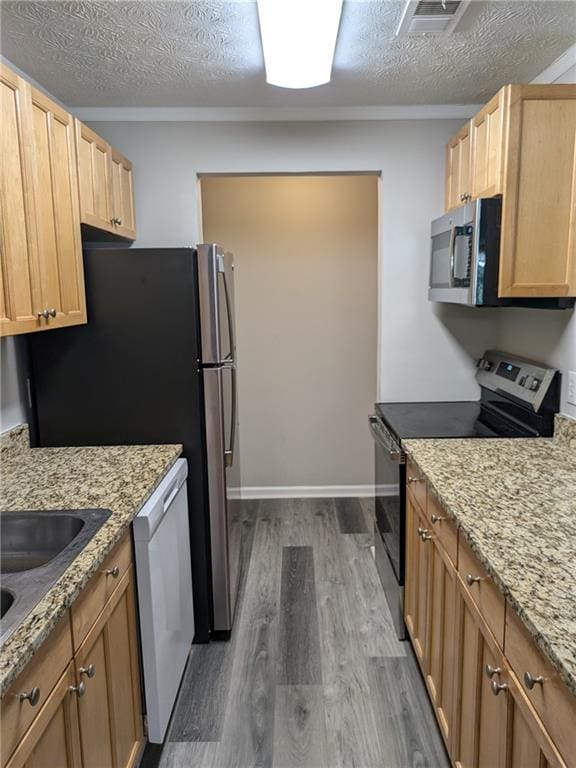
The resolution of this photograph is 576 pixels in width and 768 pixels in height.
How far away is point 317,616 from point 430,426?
1088 millimetres

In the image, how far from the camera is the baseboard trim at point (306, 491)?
162 inches

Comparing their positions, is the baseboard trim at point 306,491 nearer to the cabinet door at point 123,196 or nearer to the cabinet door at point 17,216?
the cabinet door at point 123,196

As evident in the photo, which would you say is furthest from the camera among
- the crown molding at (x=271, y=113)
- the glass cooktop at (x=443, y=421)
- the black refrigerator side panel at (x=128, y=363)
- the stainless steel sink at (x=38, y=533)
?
the crown molding at (x=271, y=113)

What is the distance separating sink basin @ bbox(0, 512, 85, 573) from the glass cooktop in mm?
1360

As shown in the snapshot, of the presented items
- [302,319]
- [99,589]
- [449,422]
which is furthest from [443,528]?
[302,319]

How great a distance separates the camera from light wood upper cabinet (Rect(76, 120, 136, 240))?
217 centimetres

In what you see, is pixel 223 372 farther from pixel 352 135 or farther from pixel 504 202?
pixel 352 135

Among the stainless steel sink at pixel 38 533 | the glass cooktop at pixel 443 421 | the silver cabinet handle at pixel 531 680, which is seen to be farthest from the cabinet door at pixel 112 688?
the glass cooktop at pixel 443 421

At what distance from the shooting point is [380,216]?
2945 millimetres

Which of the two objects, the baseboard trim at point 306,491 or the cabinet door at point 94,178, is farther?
the baseboard trim at point 306,491

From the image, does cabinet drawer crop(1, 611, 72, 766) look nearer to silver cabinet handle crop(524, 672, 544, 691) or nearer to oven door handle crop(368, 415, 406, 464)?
silver cabinet handle crop(524, 672, 544, 691)

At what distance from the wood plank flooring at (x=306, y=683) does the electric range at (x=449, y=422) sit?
0.66 feet

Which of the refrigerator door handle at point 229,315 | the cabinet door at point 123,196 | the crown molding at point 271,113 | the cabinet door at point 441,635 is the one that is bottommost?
the cabinet door at point 441,635

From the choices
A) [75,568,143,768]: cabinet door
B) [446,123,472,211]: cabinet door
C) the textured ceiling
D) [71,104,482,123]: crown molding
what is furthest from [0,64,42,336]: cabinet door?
[446,123,472,211]: cabinet door
